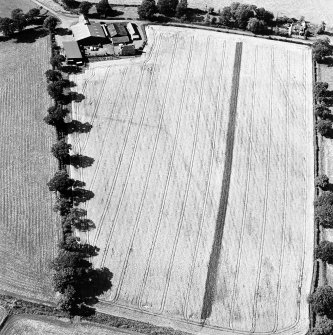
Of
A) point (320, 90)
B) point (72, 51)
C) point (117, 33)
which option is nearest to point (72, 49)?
point (72, 51)

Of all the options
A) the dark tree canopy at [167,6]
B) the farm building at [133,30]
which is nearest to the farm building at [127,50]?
the farm building at [133,30]

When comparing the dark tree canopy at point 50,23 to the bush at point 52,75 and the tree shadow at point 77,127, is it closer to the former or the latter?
the bush at point 52,75

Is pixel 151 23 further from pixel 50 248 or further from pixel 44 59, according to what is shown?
pixel 50 248

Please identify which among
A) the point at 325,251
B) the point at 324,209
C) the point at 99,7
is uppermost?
the point at 99,7

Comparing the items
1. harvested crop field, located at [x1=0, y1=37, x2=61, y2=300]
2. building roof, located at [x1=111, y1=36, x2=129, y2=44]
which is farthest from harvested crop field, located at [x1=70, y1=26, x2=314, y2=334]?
harvested crop field, located at [x1=0, y1=37, x2=61, y2=300]

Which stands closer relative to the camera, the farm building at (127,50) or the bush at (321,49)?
the bush at (321,49)

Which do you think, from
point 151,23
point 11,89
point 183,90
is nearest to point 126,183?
point 183,90

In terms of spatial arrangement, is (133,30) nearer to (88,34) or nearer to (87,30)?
(87,30)
